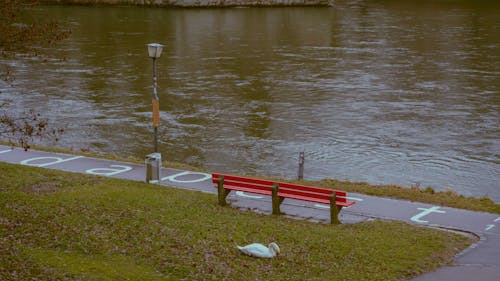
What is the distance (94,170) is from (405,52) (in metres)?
30.9

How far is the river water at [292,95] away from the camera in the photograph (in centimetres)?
2688

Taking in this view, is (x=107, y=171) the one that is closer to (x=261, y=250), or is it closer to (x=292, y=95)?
(x=261, y=250)

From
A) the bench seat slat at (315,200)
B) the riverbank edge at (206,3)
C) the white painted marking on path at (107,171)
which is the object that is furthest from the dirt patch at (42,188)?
the riverbank edge at (206,3)

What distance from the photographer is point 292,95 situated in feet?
121

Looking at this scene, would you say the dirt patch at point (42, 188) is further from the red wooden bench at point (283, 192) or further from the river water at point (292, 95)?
the river water at point (292, 95)

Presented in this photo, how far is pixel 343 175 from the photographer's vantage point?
2473 centimetres

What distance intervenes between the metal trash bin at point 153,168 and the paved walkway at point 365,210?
0.47 metres

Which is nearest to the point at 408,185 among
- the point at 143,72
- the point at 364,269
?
the point at 364,269

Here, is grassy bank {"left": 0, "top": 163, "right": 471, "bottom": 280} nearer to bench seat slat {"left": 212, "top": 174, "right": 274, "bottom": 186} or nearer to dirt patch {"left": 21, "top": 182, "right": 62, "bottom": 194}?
dirt patch {"left": 21, "top": 182, "right": 62, "bottom": 194}

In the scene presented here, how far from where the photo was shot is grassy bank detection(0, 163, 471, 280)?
1261 cm

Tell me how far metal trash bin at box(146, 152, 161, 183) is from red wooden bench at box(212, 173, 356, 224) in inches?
78.0

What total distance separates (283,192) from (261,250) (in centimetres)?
341

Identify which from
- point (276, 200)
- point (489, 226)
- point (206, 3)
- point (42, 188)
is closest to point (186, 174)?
point (42, 188)

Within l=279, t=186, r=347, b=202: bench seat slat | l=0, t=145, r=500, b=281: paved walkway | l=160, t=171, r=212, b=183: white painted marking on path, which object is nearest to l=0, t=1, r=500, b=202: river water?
l=160, t=171, r=212, b=183: white painted marking on path
